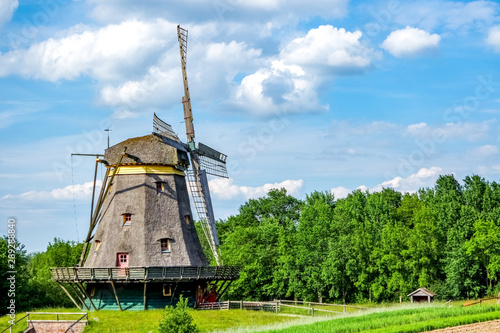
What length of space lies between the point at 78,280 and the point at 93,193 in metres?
5.74

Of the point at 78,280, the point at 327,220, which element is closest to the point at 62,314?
the point at 78,280

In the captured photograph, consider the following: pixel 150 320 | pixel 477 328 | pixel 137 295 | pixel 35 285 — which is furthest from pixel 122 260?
pixel 477 328

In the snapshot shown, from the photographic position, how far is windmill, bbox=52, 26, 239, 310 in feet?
124

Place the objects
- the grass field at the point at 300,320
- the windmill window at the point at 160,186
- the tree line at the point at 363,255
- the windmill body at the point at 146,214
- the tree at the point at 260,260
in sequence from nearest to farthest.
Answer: the grass field at the point at 300,320, the windmill body at the point at 146,214, the windmill window at the point at 160,186, the tree line at the point at 363,255, the tree at the point at 260,260

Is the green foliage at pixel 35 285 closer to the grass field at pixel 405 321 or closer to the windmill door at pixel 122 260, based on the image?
the windmill door at pixel 122 260

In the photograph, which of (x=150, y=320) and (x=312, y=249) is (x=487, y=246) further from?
(x=150, y=320)

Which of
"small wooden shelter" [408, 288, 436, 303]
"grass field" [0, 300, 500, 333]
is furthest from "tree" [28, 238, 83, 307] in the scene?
"small wooden shelter" [408, 288, 436, 303]

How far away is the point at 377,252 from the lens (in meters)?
50.8

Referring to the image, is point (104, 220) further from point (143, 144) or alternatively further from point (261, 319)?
point (261, 319)

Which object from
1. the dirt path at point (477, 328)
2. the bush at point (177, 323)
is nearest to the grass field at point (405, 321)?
the dirt path at point (477, 328)

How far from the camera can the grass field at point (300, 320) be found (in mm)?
28609

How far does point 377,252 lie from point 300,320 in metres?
17.7

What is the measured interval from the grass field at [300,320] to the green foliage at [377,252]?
1266cm

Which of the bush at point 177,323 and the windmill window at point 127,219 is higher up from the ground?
the windmill window at point 127,219
